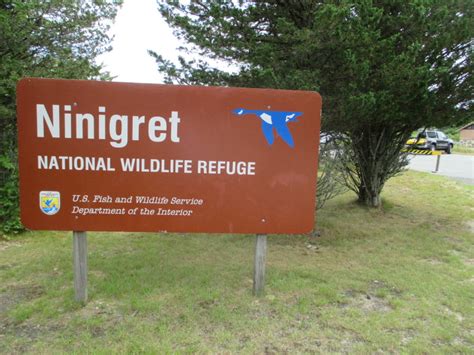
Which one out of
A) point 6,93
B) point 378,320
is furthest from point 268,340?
point 6,93

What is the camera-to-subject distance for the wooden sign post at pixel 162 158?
317 centimetres

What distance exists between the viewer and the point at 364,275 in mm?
4262

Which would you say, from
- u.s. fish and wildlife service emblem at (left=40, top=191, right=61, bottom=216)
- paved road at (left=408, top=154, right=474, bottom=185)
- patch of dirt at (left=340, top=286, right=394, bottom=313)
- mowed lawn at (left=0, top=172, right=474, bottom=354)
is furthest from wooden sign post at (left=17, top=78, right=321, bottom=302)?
paved road at (left=408, top=154, right=474, bottom=185)

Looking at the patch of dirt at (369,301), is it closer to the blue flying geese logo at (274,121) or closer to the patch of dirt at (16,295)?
the blue flying geese logo at (274,121)

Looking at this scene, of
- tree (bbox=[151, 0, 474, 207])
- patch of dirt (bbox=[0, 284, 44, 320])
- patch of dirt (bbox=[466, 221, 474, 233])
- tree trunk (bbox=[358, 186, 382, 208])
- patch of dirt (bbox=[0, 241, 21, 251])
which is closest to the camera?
patch of dirt (bbox=[0, 284, 44, 320])

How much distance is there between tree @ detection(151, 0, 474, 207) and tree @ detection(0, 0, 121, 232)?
1.29 metres

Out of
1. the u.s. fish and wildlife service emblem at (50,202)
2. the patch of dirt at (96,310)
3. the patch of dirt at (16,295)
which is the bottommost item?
the patch of dirt at (16,295)

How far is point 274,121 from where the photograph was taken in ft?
11.0

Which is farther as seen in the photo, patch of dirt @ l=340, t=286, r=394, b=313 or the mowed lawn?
→ patch of dirt @ l=340, t=286, r=394, b=313

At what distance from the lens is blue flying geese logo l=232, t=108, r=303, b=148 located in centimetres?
335

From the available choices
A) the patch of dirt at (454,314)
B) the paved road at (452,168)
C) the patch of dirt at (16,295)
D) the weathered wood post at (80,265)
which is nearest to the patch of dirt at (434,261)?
the patch of dirt at (454,314)

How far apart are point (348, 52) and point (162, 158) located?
250 cm

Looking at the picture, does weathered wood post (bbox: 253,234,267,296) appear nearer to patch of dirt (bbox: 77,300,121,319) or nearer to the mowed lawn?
the mowed lawn

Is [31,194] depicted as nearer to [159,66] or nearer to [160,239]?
[160,239]
